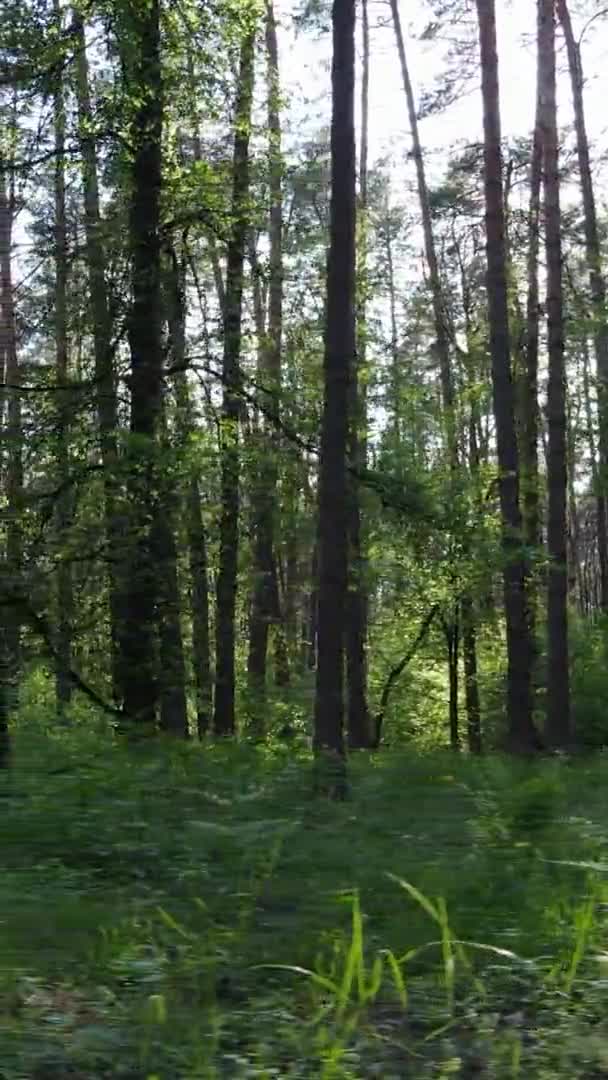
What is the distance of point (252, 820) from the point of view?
5.33 meters

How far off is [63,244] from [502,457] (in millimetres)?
7354

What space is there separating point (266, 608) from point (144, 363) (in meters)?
11.3

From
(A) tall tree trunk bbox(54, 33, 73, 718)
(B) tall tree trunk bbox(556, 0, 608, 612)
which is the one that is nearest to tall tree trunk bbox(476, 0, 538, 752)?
(B) tall tree trunk bbox(556, 0, 608, 612)

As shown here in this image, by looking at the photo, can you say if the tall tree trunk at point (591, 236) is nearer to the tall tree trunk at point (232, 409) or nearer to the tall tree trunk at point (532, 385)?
the tall tree trunk at point (532, 385)

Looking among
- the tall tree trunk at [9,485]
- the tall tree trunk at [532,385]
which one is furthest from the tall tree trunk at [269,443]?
the tall tree trunk at [532,385]

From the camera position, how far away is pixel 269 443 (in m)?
13.4

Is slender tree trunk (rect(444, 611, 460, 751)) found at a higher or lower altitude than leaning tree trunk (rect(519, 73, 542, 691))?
lower

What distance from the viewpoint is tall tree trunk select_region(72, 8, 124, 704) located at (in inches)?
372

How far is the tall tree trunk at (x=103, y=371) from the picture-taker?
9453 mm

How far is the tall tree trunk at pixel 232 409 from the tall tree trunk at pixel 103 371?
1503mm

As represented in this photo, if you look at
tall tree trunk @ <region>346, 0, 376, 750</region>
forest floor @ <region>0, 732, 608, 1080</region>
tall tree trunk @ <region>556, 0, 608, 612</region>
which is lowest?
forest floor @ <region>0, 732, 608, 1080</region>

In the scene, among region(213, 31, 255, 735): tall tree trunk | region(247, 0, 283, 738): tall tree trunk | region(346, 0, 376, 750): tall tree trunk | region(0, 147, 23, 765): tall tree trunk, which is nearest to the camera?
region(0, 147, 23, 765): tall tree trunk

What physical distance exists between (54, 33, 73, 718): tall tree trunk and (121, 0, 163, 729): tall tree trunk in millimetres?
637

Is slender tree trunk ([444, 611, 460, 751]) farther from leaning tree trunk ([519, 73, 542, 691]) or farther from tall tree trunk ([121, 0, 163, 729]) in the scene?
tall tree trunk ([121, 0, 163, 729])
